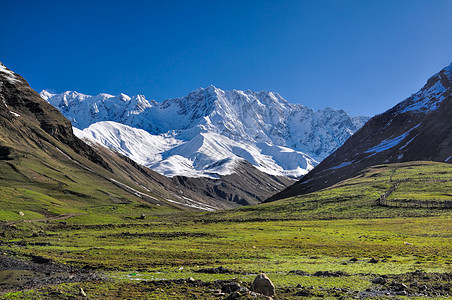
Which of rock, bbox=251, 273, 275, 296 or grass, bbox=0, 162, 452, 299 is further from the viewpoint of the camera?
grass, bbox=0, 162, 452, 299

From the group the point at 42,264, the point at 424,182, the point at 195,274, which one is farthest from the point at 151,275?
the point at 424,182

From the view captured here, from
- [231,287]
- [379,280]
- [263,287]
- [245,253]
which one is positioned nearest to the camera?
[263,287]

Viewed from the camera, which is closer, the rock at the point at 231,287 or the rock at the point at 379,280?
the rock at the point at 231,287

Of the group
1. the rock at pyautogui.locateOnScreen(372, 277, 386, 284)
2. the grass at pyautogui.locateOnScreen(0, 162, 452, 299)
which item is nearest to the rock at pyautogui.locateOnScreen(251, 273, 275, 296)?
the grass at pyautogui.locateOnScreen(0, 162, 452, 299)

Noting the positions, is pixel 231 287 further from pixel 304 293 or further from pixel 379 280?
pixel 379 280

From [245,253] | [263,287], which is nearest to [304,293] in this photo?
[263,287]

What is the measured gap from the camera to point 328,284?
29.1m

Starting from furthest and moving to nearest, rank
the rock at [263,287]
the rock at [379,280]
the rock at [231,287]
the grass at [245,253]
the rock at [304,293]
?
the grass at [245,253]
the rock at [379,280]
the rock at [231,287]
the rock at [304,293]
the rock at [263,287]

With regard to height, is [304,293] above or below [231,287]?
above

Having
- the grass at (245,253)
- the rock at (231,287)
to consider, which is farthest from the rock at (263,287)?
the rock at (231,287)

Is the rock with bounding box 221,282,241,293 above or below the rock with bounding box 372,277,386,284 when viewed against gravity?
below

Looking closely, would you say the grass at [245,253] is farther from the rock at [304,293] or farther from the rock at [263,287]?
A: the rock at [263,287]

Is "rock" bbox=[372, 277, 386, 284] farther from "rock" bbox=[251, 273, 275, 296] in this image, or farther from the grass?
"rock" bbox=[251, 273, 275, 296]

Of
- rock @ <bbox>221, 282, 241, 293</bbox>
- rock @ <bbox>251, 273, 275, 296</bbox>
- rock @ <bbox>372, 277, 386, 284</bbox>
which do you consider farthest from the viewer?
rock @ <bbox>372, 277, 386, 284</bbox>
